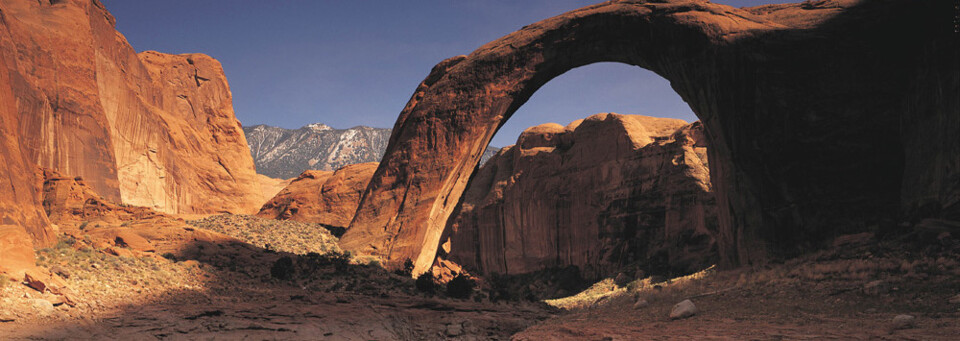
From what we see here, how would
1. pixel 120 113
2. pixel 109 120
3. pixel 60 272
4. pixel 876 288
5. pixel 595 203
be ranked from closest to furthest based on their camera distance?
pixel 60 272
pixel 876 288
pixel 109 120
pixel 120 113
pixel 595 203

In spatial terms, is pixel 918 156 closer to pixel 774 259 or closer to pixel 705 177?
pixel 774 259

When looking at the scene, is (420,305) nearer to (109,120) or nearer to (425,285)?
(425,285)

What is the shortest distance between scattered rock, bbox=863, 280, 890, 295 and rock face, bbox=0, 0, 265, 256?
51.5ft

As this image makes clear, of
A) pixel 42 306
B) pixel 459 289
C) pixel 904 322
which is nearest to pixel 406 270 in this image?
pixel 459 289

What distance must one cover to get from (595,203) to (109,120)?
35409mm

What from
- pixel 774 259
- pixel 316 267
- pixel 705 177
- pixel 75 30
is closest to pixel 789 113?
pixel 774 259

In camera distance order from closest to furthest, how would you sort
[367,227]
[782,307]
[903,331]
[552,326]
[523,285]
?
[903,331] → [782,307] → [552,326] → [367,227] → [523,285]

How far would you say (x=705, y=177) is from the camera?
121 feet

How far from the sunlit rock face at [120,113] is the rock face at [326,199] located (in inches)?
368

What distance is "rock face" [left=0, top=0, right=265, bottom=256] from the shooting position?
26.6m

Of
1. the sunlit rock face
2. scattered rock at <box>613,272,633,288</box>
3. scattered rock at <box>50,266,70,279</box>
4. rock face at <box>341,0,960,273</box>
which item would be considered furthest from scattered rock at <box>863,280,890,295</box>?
scattered rock at <box>613,272,633,288</box>

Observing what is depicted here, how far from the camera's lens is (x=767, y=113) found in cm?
1584

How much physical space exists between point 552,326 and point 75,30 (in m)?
35.0

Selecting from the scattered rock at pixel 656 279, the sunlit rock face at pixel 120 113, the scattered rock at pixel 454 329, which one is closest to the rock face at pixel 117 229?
the sunlit rock face at pixel 120 113
